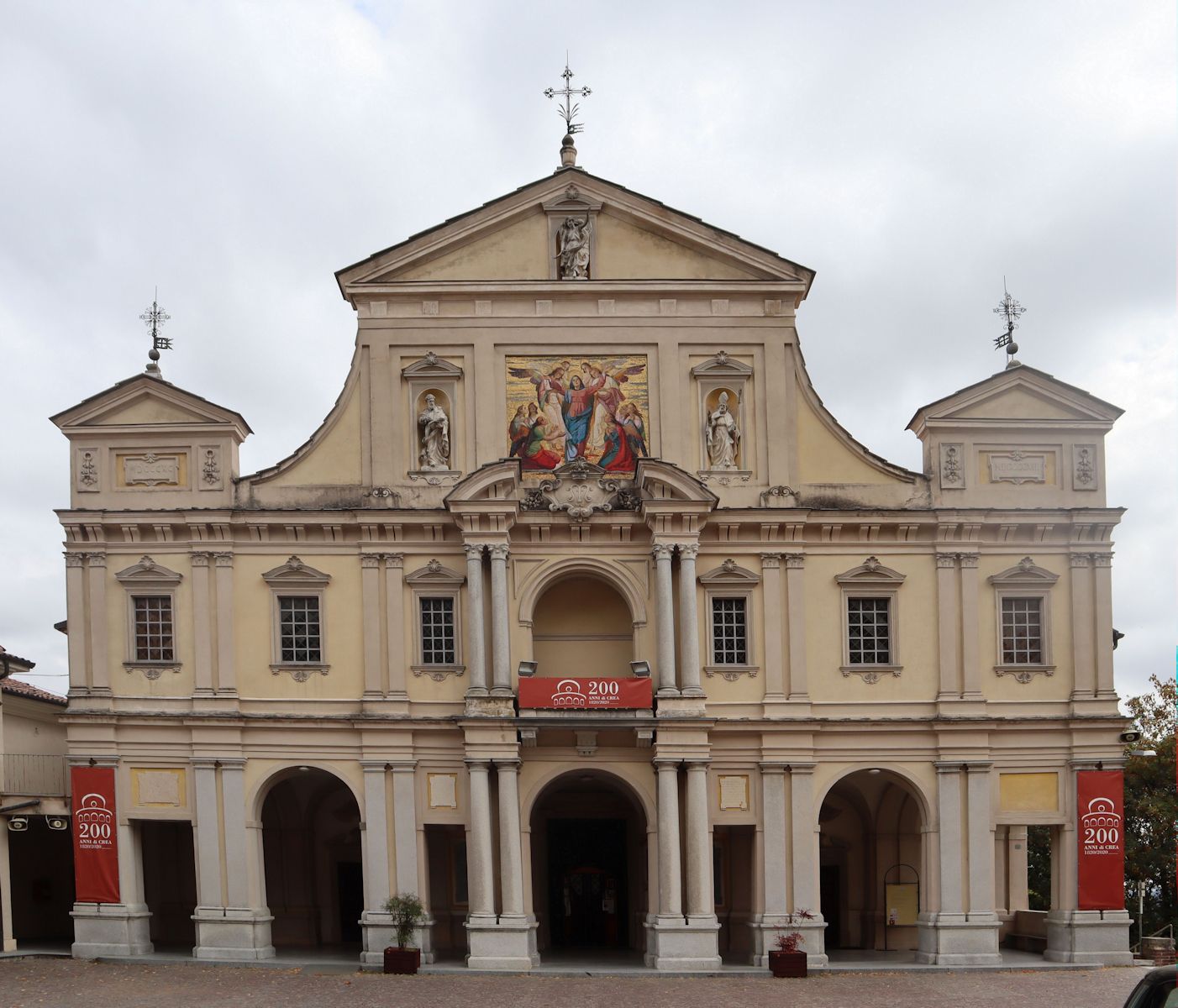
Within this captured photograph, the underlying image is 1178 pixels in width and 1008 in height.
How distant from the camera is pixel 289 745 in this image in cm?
3209

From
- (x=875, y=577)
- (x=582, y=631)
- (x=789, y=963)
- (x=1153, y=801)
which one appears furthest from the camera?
(x=1153, y=801)

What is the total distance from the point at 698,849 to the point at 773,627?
17.5ft

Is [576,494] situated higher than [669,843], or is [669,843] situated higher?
[576,494]

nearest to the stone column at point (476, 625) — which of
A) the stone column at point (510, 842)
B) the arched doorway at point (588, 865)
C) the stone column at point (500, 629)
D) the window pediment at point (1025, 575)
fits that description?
the stone column at point (500, 629)

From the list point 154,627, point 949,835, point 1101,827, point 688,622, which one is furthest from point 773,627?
point 154,627

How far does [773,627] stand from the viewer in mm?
32250

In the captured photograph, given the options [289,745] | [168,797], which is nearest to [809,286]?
[289,745]

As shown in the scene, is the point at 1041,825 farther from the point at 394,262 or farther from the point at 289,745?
the point at 394,262

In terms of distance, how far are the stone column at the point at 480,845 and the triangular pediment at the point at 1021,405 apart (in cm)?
1330

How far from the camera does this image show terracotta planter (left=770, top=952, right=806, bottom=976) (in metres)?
29.7

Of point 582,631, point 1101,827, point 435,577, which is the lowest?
point 1101,827

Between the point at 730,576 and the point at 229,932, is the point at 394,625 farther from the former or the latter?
the point at 730,576

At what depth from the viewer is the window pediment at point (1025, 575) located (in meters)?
32.5

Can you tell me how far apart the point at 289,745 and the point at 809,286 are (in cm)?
1628
